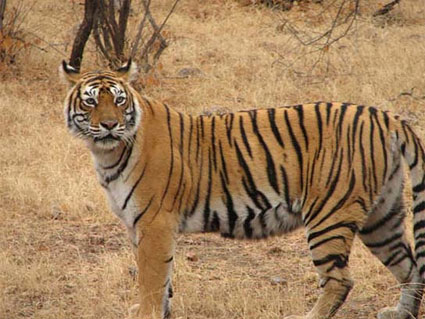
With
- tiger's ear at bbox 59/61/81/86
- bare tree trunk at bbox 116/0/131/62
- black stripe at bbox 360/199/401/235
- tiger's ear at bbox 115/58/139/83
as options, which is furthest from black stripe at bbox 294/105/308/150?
bare tree trunk at bbox 116/0/131/62

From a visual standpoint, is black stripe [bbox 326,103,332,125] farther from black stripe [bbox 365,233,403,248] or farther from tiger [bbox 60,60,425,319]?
black stripe [bbox 365,233,403,248]

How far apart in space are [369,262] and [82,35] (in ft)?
18.5

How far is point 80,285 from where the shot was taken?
519 centimetres

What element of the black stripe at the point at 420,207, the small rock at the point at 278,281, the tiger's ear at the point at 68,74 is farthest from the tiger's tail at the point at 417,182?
the tiger's ear at the point at 68,74

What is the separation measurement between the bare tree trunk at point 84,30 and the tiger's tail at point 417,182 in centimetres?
613

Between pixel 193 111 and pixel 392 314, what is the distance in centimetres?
489

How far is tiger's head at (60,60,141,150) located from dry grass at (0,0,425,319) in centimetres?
95

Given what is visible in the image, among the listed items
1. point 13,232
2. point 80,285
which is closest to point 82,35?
point 13,232

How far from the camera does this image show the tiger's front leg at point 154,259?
444 centimetres

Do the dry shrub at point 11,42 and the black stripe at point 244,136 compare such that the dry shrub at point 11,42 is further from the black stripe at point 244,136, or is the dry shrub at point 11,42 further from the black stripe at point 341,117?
the black stripe at point 341,117

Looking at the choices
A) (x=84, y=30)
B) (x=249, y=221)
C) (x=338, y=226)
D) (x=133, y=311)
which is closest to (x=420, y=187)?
(x=338, y=226)

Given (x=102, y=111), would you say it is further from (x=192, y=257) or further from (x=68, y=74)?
(x=192, y=257)

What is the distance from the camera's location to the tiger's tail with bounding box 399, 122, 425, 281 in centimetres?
431

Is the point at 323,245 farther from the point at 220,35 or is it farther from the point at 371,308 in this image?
the point at 220,35
